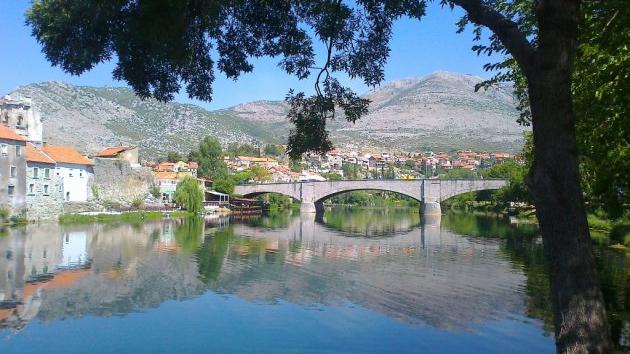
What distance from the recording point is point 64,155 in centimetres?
4588

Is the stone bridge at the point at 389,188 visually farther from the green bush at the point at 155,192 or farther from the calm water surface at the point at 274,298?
the calm water surface at the point at 274,298

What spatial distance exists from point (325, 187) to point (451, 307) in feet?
186

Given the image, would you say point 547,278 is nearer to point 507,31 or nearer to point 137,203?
point 507,31

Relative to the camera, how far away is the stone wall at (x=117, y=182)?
165ft

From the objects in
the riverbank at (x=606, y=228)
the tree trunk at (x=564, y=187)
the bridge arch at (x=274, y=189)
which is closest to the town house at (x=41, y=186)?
the riverbank at (x=606, y=228)

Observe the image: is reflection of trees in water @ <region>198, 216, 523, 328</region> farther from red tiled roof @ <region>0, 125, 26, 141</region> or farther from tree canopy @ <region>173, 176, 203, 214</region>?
tree canopy @ <region>173, 176, 203, 214</region>

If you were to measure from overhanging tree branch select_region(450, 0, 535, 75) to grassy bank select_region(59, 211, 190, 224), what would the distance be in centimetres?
3936

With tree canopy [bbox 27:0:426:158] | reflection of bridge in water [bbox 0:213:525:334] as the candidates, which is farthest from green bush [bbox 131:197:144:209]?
tree canopy [bbox 27:0:426:158]

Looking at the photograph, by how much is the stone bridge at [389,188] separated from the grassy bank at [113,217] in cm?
2076

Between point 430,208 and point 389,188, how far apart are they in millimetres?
5507

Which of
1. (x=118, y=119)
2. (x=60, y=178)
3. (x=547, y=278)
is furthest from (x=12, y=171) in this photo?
(x=118, y=119)

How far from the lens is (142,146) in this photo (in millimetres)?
114812

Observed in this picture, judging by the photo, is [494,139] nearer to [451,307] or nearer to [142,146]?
[142,146]

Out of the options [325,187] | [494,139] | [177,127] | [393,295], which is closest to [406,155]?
[494,139]
